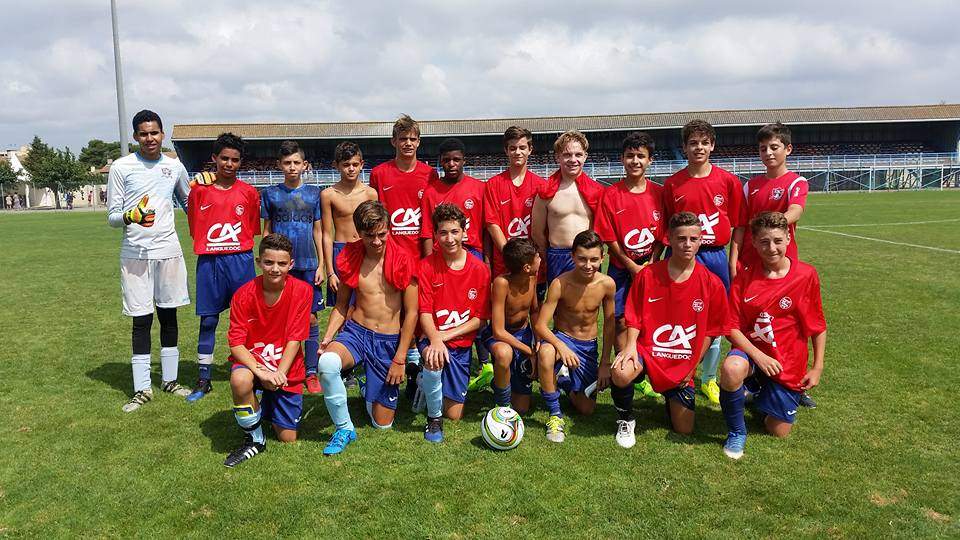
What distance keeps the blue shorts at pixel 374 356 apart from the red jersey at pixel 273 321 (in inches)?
12.9

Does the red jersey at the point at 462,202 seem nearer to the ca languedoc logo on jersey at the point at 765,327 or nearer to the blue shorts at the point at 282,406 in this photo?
the blue shorts at the point at 282,406

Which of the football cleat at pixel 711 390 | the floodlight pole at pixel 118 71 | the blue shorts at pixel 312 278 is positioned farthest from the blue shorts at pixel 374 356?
the floodlight pole at pixel 118 71

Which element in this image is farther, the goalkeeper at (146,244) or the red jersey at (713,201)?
the goalkeeper at (146,244)

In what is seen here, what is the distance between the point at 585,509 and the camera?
3.19m

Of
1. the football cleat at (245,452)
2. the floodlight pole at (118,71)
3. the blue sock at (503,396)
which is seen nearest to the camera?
the football cleat at (245,452)

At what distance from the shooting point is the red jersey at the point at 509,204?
17.0 feet

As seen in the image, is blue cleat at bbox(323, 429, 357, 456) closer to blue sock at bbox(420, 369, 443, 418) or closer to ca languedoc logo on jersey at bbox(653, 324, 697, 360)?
blue sock at bbox(420, 369, 443, 418)

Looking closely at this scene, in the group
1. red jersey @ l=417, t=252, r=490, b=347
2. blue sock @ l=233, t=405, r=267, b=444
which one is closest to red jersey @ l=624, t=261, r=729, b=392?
red jersey @ l=417, t=252, r=490, b=347

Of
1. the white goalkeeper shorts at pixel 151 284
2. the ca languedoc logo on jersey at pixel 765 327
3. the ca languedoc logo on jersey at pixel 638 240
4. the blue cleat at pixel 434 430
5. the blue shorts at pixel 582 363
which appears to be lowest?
the blue cleat at pixel 434 430

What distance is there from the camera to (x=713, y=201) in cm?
475

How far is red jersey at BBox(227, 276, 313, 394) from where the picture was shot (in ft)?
13.7

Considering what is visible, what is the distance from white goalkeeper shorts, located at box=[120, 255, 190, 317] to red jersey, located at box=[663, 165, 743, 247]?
4.18 m

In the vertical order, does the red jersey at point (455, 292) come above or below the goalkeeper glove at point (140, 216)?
below

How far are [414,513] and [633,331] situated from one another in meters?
1.95
